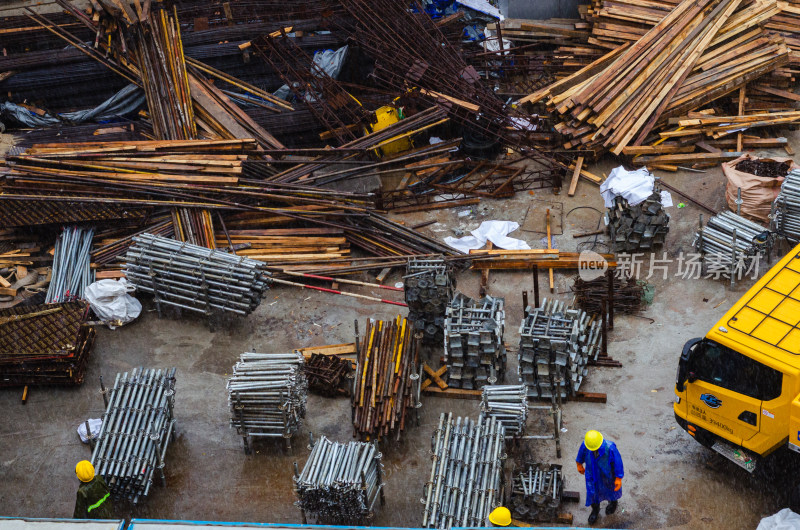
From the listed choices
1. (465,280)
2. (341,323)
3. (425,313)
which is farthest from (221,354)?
(465,280)

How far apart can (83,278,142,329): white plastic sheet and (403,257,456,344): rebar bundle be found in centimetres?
457

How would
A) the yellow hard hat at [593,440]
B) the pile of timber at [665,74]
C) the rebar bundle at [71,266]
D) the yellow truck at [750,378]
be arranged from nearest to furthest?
the yellow truck at [750,378]
the yellow hard hat at [593,440]
the rebar bundle at [71,266]
the pile of timber at [665,74]

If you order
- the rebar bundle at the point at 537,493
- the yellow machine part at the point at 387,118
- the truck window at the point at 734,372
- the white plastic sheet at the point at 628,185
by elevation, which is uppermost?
the yellow machine part at the point at 387,118

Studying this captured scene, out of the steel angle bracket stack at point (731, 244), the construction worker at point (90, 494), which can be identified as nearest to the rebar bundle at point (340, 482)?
the construction worker at point (90, 494)

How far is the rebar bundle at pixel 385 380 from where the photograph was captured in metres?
12.4

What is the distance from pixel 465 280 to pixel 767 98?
8.07 meters

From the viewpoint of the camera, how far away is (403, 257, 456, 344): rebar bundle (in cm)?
1363

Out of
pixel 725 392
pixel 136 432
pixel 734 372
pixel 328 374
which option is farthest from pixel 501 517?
pixel 136 432

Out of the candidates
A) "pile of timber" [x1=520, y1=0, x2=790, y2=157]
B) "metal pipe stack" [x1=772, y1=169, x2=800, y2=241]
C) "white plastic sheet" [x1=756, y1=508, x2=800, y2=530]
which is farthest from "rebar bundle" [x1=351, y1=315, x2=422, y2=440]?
"pile of timber" [x1=520, y1=0, x2=790, y2=157]

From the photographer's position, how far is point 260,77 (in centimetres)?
2009

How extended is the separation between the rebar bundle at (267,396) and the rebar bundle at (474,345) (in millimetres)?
2186

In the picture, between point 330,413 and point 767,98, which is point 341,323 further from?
point 767,98

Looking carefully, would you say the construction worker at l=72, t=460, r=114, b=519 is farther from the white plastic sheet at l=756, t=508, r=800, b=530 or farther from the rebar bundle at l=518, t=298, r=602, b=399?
the white plastic sheet at l=756, t=508, r=800, b=530

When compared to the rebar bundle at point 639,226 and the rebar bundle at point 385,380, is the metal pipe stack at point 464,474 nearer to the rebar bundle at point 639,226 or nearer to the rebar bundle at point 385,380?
the rebar bundle at point 385,380
